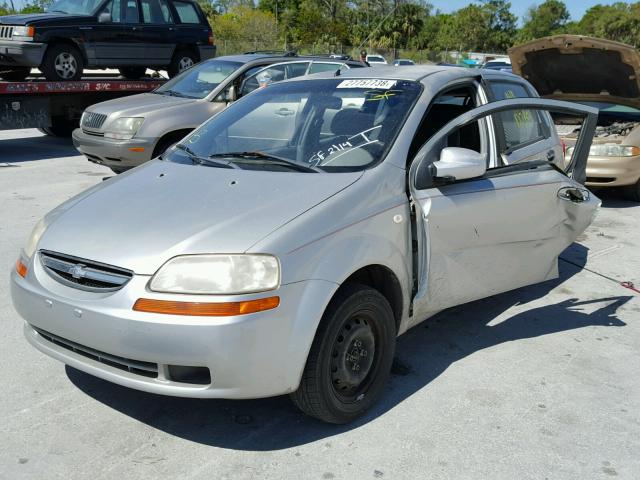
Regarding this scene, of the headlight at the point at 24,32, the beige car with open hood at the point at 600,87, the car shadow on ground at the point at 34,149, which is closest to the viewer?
the beige car with open hood at the point at 600,87

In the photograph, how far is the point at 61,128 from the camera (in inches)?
521

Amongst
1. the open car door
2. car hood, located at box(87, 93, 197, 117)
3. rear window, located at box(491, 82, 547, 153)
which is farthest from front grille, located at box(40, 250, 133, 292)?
car hood, located at box(87, 93, 197, 117)

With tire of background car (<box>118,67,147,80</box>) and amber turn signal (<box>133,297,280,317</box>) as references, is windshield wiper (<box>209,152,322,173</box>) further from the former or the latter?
tire of background car (<box>118,67,147,80</box>)

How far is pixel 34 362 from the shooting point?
391cm

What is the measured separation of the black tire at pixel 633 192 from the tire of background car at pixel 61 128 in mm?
9540

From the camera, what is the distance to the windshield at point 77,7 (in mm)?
12000

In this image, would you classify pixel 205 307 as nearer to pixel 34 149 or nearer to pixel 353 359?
pixel 353 359

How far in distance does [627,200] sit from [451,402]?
647 cm

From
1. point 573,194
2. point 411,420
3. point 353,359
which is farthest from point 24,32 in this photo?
point 411,420

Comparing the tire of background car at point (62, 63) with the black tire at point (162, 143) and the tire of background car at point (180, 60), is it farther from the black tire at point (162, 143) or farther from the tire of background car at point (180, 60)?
the black tire at point (162, 143)

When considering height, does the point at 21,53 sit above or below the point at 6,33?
below

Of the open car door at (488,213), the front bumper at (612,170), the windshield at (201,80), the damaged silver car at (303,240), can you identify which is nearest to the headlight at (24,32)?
the windshield at (201,80)

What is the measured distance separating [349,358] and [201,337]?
2.77ft

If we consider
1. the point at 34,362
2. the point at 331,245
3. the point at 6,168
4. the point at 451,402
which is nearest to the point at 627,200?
the point at 451,402
